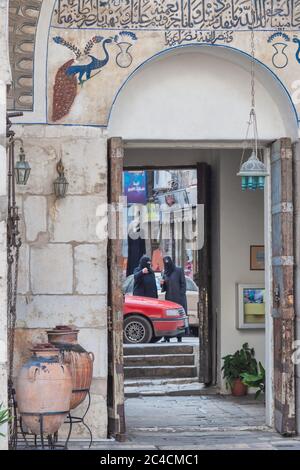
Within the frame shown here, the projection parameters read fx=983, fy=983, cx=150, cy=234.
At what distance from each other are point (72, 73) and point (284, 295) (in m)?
→ 2.78

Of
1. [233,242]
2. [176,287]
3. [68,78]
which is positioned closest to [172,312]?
[176,287]

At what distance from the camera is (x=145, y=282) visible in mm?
17375

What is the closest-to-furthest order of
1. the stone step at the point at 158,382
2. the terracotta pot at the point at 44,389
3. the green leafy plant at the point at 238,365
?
the terracotta pot at the point at 44,389
the green leafy plant at the point at 238,365
the stone step at the point at 158,382

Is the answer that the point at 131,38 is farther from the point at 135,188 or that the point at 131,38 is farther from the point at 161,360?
the point at 135,188

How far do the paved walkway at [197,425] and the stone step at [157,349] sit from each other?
1842 mm

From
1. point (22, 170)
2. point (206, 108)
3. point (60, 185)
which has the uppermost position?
point (206, 108)

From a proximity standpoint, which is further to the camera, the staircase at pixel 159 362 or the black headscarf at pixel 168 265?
the black headscarf at pixel 168 265

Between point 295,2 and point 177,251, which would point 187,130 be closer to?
point 295,2

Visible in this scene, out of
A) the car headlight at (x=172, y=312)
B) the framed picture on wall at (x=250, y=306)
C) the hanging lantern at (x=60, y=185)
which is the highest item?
→ the hanging lantern at (x=60, y=185)

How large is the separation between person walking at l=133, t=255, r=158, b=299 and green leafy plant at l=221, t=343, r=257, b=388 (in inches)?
218

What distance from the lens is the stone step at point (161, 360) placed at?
1315cm

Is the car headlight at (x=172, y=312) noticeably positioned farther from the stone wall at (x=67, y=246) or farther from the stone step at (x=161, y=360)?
the stone wall at (x=67, y=246)

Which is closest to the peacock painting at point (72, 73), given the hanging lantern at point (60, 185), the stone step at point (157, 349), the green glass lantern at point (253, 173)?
the hanging lantern at point (60, 185)

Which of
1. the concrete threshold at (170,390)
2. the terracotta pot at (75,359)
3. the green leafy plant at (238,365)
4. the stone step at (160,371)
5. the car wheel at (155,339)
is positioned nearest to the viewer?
the terracotta pot at (75,359)
